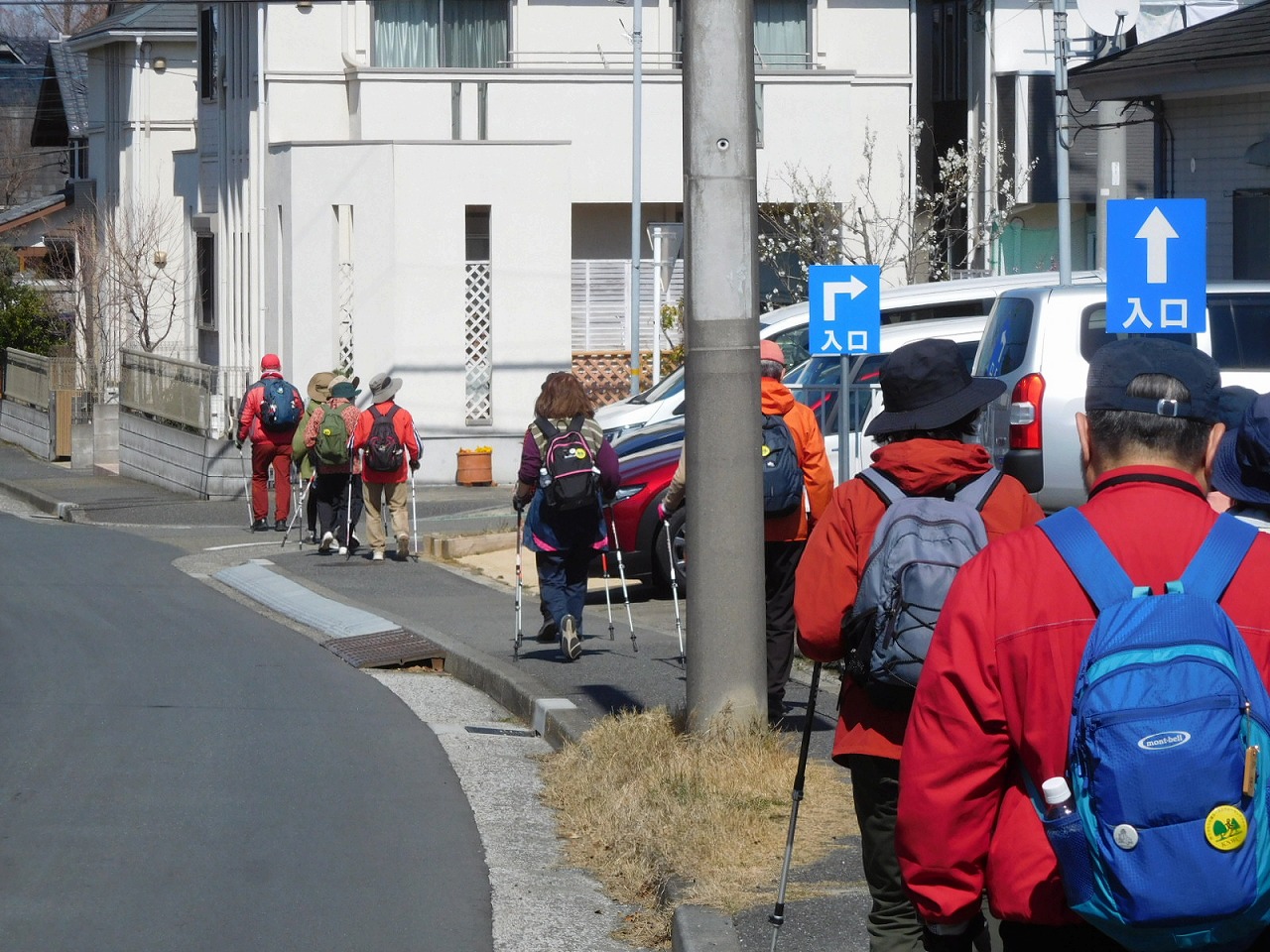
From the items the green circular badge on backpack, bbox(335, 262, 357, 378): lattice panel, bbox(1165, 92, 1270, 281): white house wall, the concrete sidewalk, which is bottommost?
the concrete sidewalk

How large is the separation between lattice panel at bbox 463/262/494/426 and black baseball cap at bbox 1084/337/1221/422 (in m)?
21.6

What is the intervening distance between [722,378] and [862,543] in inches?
125

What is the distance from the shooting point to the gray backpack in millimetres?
3975

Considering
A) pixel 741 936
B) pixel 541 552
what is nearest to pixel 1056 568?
pixel 741 936

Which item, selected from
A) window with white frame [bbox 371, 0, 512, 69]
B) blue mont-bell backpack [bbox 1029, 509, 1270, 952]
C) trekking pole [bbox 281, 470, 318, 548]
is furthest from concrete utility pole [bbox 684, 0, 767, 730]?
window with white frame [bbox 371, 0, 512, 69]

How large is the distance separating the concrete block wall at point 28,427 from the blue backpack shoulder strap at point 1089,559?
100 ft

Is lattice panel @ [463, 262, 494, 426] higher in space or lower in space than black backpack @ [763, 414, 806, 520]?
higher

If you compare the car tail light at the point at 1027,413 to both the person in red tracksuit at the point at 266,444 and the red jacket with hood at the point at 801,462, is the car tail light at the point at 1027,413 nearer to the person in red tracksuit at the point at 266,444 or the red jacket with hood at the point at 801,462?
the red jacket with hood at the point at 801,462

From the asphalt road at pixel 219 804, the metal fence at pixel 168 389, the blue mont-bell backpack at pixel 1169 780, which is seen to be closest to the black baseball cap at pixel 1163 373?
the blue mont-bell backpack at pixel 1169 780

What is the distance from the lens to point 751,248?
736cm

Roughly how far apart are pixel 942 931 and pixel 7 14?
70.8 m

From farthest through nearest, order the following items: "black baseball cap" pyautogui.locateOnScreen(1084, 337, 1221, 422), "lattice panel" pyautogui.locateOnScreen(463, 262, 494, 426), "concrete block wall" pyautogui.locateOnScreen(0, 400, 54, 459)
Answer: "concrete block wall" pyautogui.locateOnScreen(0, 400, 54, 459), "lattice panel" pyautogui.locateOnScreen(463, 262, 494, 426), "black baseball cap" pyautogui.locateOnScreen(1084, 337, 1221, 422)

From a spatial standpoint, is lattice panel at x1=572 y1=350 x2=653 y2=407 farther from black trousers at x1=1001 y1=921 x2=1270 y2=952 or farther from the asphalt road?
black trousers at x1=1001 y1=921 x2=1270 y2=952

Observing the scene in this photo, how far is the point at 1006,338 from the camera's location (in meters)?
12.2
